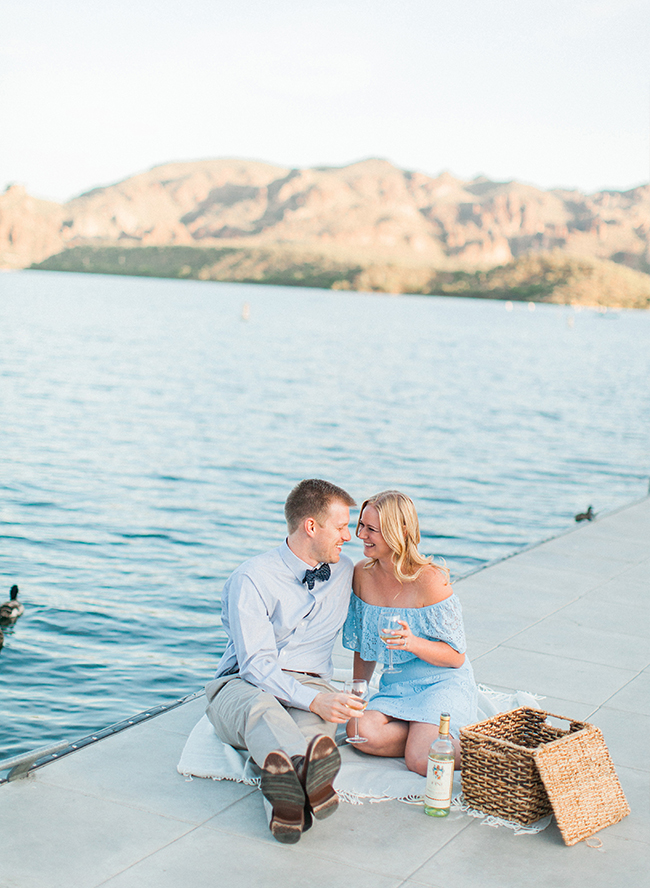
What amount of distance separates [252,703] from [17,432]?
19.0 meters

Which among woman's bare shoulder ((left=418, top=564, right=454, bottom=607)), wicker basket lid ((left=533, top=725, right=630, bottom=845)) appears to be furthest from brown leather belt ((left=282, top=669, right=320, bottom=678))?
wicker basket lid ((left=533, top=725, right=630, bottom=845))

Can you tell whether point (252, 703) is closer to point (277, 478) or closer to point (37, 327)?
point (277, 478)

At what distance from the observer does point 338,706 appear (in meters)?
4.20

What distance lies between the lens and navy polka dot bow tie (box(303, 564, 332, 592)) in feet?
14.9

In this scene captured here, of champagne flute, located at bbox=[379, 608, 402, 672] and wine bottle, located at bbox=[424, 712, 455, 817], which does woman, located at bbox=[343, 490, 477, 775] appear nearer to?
champagne flute, located at bbox=[379, 608, 402, 672]

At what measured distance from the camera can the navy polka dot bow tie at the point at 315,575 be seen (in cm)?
455

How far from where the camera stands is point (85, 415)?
1005 inches

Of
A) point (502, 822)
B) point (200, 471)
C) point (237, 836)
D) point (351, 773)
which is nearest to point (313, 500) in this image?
point (351, 773)

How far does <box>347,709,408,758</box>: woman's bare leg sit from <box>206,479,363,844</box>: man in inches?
10.5

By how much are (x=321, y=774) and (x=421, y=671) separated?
3.29 feet

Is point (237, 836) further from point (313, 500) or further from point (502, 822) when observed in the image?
point (313, 500)

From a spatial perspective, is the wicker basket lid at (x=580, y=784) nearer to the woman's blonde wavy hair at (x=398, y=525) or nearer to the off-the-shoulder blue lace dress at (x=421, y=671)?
the off-the-shoulder blue lace dress at (x=421, y=671)

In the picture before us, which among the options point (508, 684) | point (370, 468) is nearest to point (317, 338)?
point (370, 468)

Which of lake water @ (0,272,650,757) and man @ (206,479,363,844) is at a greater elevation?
man @ (206,479,363,844)
